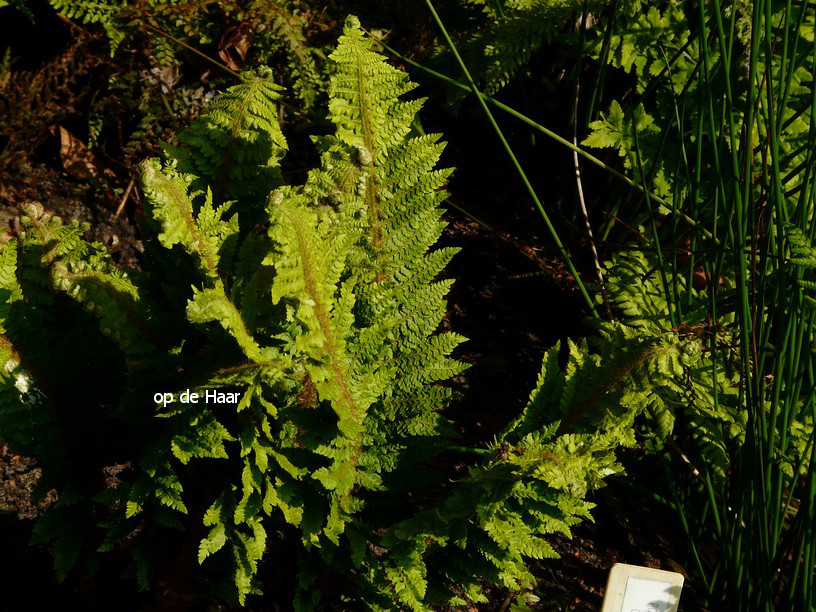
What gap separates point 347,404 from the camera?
3.64 feet

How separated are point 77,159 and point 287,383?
4.22ft

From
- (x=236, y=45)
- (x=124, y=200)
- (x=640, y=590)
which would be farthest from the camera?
(x=236, y=45)

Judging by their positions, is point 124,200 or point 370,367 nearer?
point 370,367

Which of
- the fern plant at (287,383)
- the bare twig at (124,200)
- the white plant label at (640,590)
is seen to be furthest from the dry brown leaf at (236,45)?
the white plant label at (640,590)

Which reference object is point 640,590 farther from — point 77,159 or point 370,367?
point 77,159

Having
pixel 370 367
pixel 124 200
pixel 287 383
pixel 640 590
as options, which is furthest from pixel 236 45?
pixel 640 590

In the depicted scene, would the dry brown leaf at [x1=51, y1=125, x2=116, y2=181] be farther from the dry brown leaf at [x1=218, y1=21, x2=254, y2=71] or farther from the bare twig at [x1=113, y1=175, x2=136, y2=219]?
the dry brown leaf at [x1=218, y1=21, x2=254, y2=71]

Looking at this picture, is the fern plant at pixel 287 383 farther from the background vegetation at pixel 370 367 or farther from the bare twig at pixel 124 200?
the bare twig at pixel 124 200

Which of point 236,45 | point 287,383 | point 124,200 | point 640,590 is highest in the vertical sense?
point 236,45

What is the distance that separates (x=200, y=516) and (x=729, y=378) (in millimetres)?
1037

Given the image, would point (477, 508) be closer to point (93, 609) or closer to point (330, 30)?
point (93, 609)

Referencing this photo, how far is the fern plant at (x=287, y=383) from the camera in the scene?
1.01 meters

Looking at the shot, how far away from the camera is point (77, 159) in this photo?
6.40 feet

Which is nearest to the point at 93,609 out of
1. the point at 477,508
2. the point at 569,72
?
the point at 477,508
